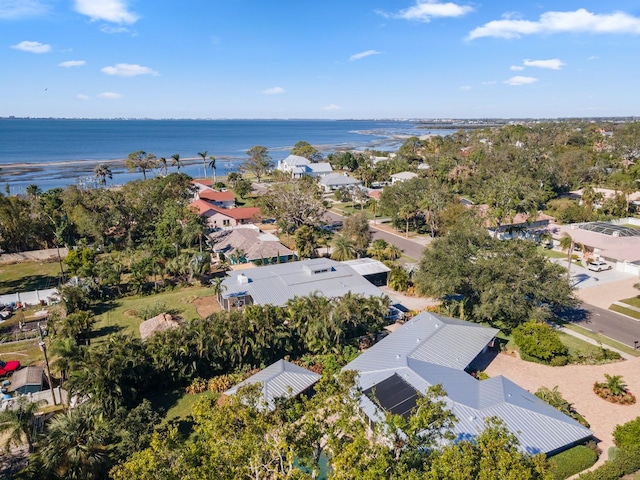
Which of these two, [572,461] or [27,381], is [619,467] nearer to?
[572,461]

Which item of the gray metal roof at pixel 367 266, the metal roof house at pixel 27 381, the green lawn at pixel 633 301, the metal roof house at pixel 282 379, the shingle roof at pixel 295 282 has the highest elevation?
the shingle roof at pixel 295 282

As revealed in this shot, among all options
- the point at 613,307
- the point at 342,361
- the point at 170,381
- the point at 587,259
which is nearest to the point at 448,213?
the point at 587,259

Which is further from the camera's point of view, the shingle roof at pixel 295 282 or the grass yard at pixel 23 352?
the shingle roof at pixel 295 282

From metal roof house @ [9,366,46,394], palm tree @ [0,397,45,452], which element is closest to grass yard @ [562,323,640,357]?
palm tree @ [0,397,45,452]

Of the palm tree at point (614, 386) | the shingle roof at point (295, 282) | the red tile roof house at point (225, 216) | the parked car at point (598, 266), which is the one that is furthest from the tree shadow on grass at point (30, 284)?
Result: the parked car at point (598, 266)

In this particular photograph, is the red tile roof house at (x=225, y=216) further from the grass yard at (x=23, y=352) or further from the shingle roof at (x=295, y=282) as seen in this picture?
the grass yard at (x=23, y=352)

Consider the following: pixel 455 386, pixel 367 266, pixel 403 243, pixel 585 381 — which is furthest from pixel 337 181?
pixel 455 386
